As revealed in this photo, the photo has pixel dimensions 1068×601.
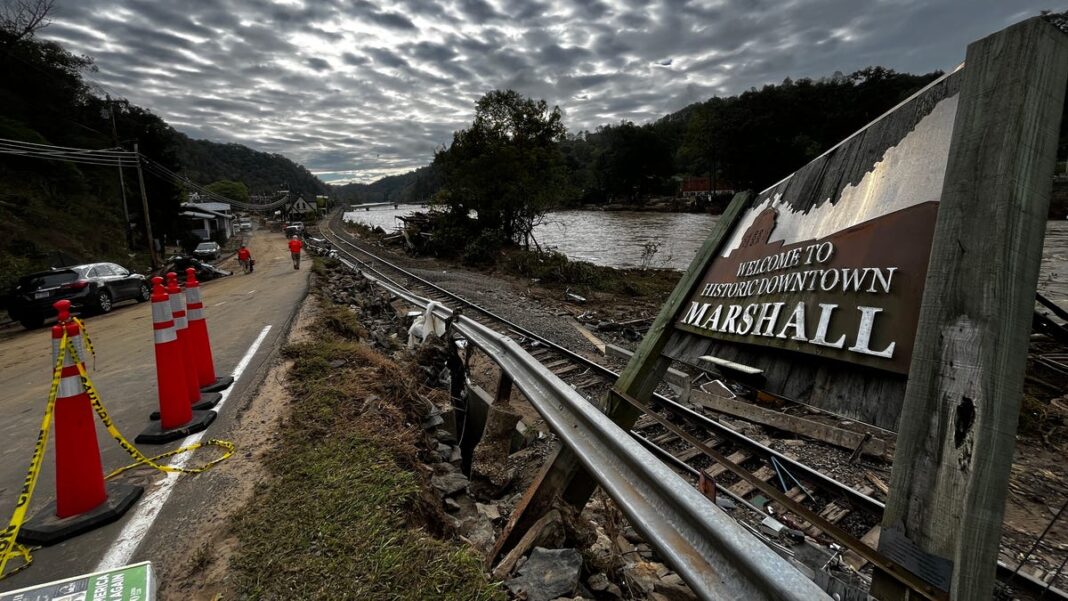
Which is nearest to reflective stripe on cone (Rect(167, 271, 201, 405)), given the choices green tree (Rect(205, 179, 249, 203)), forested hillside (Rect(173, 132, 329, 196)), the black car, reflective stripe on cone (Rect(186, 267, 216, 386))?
reflective stripe on cone (Rect(186, 267, 216, 386))

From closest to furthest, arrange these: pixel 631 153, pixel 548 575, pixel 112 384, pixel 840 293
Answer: pixel 840 293, pixel 548 575, pixel 112 384, pixel 631 153

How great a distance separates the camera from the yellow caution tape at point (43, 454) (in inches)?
93.5

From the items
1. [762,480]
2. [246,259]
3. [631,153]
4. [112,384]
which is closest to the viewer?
[762,480]

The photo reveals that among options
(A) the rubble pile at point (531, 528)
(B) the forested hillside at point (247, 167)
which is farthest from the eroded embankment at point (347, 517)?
(B) the forested hillside at point (247, 167)

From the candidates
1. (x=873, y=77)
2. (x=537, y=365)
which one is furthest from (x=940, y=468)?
(x=873, y=77)

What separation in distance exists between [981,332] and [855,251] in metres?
0.62

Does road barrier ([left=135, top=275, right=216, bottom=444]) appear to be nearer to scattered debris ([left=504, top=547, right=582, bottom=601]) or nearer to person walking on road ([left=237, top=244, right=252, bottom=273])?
scattered debris ([left=504, top=547, right=582, bottom=601])

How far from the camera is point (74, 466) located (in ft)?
9.18

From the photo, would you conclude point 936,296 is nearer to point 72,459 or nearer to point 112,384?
point 72,459

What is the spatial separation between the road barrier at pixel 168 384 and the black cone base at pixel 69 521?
0.93 meters

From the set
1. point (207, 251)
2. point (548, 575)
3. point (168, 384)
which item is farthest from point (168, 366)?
A: point (207, 251)

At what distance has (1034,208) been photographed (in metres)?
1.34

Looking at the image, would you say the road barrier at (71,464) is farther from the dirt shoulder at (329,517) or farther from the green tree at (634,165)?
the green tree at (634,165)

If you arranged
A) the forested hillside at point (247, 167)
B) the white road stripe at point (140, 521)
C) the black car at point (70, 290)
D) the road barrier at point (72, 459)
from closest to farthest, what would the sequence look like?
the white road stripe at point (140, 521)
the road barrier at point (72, 459)
the black car at point (70, 290)
the forested hillside at point (247, 167)
